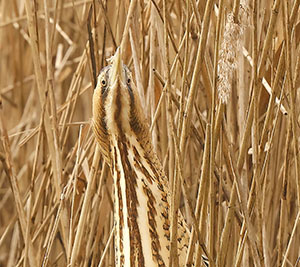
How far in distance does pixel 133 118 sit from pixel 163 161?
0.33m

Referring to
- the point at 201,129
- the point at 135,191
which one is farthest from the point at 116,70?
the point at 201,129

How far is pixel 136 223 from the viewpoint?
1104 millimetres

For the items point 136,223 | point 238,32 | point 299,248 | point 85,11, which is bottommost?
point 299,248

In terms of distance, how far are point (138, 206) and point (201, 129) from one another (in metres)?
0.37

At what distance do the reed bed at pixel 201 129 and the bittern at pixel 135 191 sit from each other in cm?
6

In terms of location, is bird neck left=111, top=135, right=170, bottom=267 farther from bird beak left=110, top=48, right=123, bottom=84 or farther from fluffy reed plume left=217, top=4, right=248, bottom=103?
fluffy reed plume left=217, top=4, right=248, bottom=103

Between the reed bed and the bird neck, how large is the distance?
0.21 ft

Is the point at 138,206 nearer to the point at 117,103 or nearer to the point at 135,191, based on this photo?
the point at 135,191

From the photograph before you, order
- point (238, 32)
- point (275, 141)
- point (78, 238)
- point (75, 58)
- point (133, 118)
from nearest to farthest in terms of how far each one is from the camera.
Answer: point (238, 32)
point (133, 118)
point (78, 238)
point (275, 141)
point (75, 58)

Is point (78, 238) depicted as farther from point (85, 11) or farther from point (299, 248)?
point (85, 11)

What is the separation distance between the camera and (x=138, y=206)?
43.4 inches

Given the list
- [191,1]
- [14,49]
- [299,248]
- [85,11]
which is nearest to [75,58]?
[14,49]

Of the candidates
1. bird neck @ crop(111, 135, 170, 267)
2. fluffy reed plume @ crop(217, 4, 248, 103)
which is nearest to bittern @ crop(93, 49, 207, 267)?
bird neck @ crop(111, 135, 170, 267)

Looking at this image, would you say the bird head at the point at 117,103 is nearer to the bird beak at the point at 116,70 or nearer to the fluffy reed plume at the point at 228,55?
the bird beak at the point at 116,70
